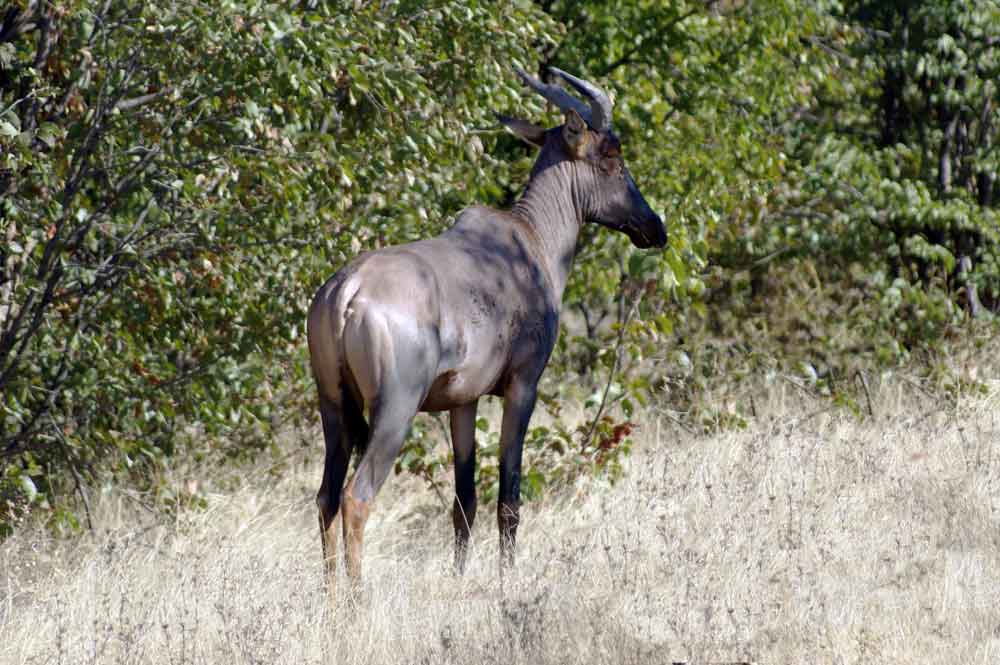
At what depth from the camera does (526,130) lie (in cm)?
855

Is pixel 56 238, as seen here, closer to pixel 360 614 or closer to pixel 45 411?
pixel 45 411

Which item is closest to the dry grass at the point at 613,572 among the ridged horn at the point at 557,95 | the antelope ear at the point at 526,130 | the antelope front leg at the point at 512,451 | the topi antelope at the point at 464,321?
the antelope front leg at the point at 512,451

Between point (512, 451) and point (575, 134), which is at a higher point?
point (575, 134)

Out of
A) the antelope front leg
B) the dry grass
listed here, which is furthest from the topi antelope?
the dry grass

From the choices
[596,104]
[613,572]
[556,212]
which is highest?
[596,104]

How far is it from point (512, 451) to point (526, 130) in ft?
6.02

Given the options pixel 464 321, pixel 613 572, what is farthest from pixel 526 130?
pixel 613 572

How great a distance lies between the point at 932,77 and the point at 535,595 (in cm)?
857

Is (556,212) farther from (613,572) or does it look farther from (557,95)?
(613,572)

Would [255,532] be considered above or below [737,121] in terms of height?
below

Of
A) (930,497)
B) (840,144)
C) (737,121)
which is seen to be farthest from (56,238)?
(840,144)

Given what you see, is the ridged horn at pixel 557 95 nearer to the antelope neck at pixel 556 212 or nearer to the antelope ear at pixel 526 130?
the antelope ear at pixel 526 130

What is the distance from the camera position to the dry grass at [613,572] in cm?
582

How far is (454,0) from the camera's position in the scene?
30.3 feet
